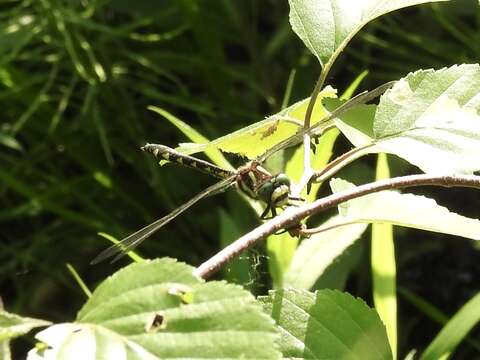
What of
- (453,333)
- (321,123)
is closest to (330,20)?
(321,123)

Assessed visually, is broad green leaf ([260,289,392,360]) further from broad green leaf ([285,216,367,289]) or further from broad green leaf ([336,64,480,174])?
broad green leaf ([285,216,367,289])

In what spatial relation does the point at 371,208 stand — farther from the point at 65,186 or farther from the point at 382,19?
the point at 382,19

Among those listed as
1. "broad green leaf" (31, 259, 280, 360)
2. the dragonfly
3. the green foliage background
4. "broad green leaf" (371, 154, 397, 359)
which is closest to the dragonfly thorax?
the dragonfly

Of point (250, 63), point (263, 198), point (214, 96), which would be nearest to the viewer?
point (263, 198)

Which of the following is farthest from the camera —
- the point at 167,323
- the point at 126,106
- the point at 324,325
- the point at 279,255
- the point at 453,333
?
the point at 126,106

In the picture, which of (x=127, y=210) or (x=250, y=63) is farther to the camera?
(x=250, y=63)

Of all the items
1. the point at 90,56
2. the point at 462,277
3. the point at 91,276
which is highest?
the point at 90,56

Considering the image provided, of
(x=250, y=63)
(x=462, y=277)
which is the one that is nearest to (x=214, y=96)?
(x=250, y=63)

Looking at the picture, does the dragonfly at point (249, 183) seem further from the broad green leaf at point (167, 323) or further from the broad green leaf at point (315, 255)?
the broad green leaf at point (315, 255)

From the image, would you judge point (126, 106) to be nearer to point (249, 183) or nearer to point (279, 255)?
point (279, 255)
